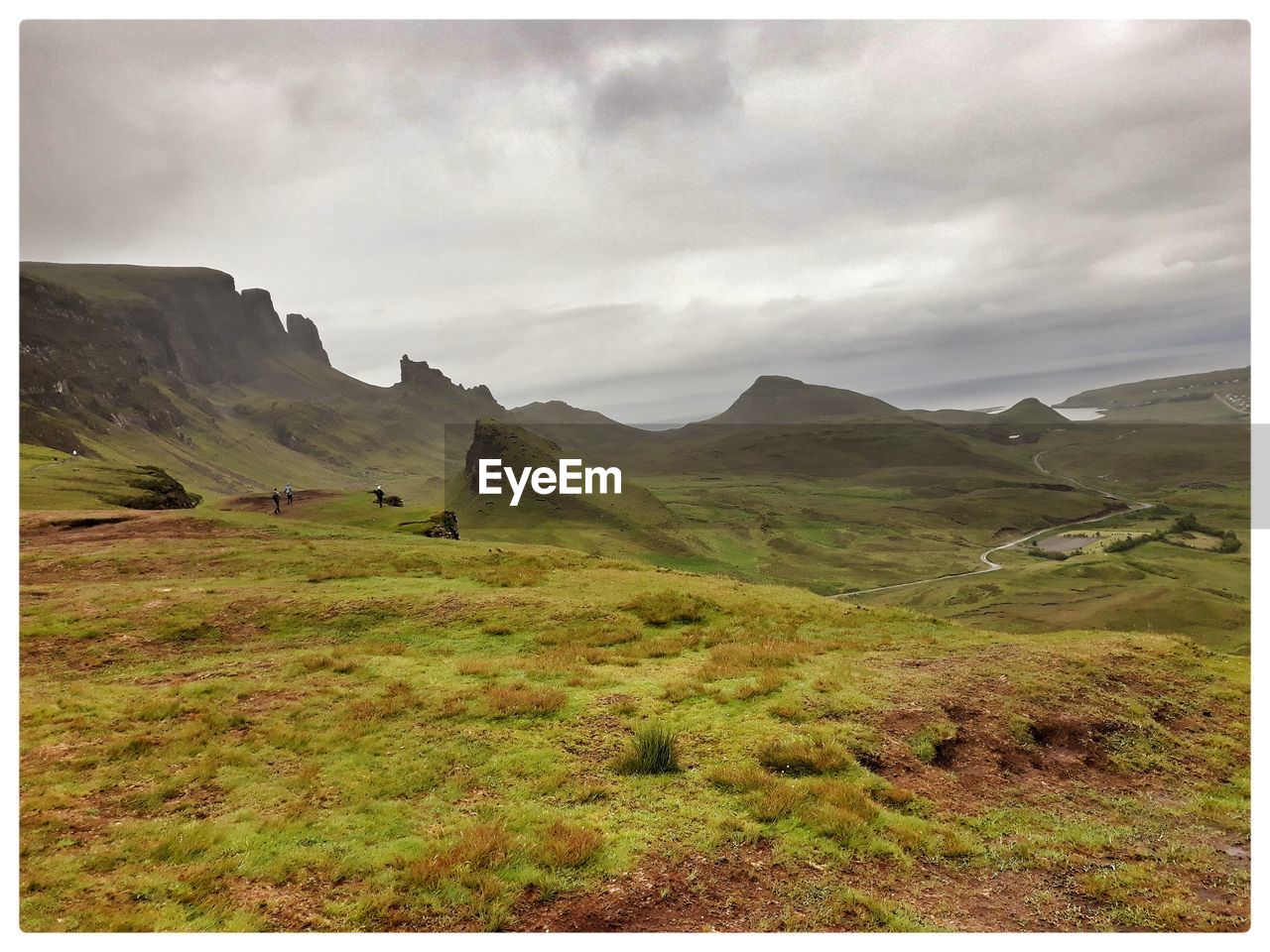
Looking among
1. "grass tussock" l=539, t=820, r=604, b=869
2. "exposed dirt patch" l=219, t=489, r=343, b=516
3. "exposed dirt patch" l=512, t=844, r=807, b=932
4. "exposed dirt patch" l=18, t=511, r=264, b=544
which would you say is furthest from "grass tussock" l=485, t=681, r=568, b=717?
"exposed dirt patch" l=219, t=489, r=343, b=516

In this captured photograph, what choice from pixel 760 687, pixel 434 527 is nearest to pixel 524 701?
pixel 760 687

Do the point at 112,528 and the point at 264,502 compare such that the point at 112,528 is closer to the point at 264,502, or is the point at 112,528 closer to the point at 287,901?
the point at 264,502

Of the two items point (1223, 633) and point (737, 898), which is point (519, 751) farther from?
point (1223, 633)

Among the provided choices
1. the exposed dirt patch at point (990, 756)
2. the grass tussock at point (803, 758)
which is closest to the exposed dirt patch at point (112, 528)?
the grass tussock at point (803, 758)

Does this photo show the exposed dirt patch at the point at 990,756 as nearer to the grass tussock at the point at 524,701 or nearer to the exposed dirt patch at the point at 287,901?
the grass tussock at the point at 524,701

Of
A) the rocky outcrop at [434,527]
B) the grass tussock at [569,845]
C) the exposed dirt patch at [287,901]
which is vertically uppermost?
the rocky outcrop at [434,527]

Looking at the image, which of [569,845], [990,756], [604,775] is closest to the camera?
[569,845]
